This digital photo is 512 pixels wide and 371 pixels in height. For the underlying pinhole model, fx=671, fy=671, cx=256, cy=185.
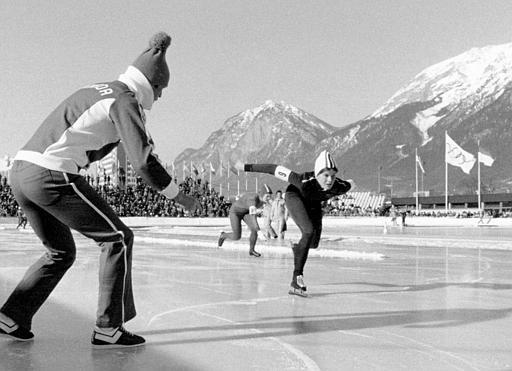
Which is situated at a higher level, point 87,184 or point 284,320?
point 87,184

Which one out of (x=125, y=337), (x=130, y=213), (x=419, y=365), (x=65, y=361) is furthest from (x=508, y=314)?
(x=130, y=213)

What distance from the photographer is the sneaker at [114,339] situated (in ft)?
13.3

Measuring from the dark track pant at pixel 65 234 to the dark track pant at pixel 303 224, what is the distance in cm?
298

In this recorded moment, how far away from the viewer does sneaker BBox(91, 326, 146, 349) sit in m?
4.06

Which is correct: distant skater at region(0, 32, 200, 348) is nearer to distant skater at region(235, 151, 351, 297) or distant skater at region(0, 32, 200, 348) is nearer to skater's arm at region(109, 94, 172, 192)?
skater's arm at region(109, 94, 172, 192)

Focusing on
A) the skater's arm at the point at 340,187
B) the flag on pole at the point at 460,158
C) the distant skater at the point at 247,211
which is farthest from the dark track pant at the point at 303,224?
the flag on pole at the point at 460,158

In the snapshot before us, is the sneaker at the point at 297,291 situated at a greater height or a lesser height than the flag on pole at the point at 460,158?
lesser

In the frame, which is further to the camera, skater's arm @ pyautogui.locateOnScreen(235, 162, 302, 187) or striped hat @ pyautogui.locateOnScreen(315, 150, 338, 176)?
skater's arm @ pyautogui.locateOnScreen(235, 162, 302, 187)

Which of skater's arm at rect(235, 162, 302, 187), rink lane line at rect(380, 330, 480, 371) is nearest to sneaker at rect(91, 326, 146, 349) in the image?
rink lane line at rect(380, 330, 480, 371)

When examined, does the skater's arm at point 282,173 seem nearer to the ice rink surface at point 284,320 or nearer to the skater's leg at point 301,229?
the skater's leg at point 301,229

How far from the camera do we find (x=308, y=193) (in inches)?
279

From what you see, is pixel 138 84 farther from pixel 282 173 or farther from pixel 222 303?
pixel 282 173

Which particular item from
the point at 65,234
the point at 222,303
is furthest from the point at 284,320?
the point at 65,234

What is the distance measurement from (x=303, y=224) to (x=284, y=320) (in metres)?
2.16
